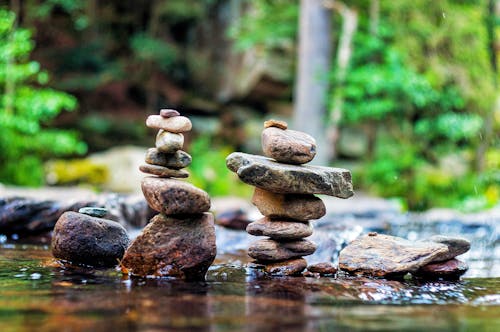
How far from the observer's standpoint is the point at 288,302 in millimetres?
3230

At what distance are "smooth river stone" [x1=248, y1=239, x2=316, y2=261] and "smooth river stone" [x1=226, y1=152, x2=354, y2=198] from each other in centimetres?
47

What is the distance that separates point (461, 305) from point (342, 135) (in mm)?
→ 14902

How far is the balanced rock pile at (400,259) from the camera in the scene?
4355mm

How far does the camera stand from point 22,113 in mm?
11516

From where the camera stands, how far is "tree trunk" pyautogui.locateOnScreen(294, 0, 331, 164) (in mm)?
13695

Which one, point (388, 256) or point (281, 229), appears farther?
point (281, 229)

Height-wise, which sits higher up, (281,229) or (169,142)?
(169,142)

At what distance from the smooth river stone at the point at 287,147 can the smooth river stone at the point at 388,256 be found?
0.92 metres

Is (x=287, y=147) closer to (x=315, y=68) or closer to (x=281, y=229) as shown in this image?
(x=281, y=229)

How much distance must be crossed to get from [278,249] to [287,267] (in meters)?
0.17

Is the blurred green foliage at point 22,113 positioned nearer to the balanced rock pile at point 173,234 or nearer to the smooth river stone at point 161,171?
the smooth river stone at point 161,171

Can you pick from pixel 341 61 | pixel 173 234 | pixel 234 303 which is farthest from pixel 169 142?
pixel 341 61

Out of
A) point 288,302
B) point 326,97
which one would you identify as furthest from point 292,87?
point 288,302

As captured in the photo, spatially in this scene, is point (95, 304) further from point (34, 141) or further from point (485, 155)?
point (485, 155)
